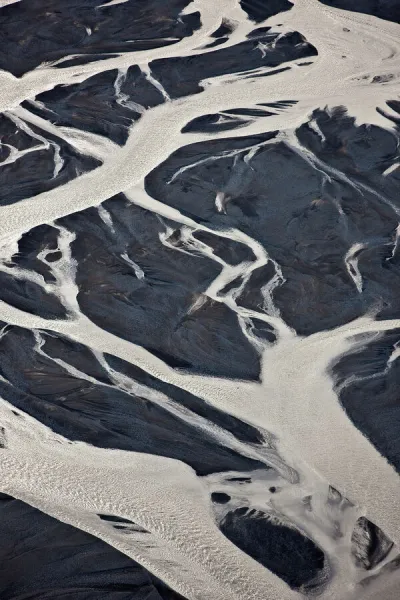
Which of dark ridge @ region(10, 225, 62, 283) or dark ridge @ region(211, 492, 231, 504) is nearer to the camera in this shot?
dark ridge @ region(211, 492, 231, 504)

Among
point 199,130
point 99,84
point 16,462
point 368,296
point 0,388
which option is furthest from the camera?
point 99,84

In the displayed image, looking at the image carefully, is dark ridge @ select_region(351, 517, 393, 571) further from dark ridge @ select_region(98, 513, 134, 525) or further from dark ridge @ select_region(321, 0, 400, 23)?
dark ridge @ select_region(321, 0, 400, 23)

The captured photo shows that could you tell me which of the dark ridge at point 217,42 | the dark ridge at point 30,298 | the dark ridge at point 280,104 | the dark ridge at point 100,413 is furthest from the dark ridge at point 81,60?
the dark ridge at point 100,413

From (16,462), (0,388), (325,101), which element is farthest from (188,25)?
(16,462)

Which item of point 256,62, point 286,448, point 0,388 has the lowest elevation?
point 286,448

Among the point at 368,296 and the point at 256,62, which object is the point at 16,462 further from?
the point at 256,62

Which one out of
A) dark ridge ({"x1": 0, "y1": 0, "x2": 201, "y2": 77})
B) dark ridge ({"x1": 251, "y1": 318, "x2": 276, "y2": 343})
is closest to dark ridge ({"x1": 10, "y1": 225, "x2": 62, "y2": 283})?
dark ridge ({"x1": 251, "y1": 318, "x2": 276, "y2": 343})
